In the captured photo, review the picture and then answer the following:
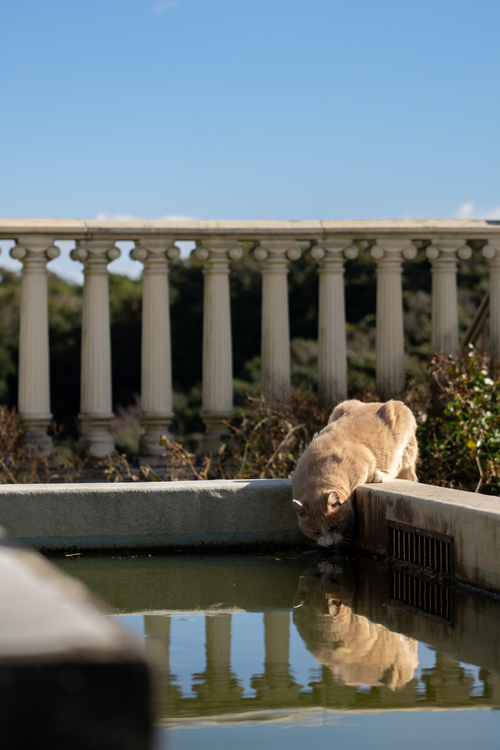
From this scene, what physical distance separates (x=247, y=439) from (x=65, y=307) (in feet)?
173

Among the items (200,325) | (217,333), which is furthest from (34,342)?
(200,325)

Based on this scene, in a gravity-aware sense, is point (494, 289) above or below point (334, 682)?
above

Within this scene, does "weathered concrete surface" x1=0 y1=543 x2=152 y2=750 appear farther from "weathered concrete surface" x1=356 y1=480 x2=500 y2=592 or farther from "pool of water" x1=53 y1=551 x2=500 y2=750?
"weathered concrete surface" x1=356 y1=480 x2=500 y2=592

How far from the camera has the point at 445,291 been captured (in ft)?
93.2

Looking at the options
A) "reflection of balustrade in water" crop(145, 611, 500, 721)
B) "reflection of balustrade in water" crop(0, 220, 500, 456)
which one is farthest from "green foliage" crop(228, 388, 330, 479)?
"reflection of balustrade in water" crop(145, 611, 500, 721)

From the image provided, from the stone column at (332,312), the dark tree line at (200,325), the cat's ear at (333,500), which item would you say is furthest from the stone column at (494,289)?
the dark tree line at (200,325)

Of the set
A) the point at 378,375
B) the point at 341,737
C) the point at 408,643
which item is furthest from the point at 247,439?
the point at 341,737

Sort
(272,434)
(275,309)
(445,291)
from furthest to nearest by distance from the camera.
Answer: (445,291) < (275,309) < (272,434)

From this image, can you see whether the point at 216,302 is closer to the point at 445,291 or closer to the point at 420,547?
the point at 445,291

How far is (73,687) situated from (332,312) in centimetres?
2597

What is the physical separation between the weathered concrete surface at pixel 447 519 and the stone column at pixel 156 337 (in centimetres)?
1436

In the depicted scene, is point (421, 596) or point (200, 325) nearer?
point (421, 596)

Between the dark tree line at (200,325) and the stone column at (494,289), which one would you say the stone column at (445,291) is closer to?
the stone column at (494,289)

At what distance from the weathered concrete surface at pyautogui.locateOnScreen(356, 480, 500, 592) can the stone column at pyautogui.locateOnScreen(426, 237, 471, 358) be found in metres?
15.5
